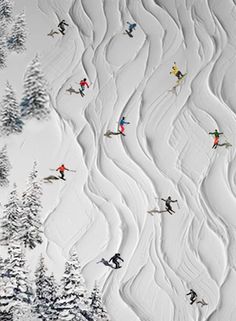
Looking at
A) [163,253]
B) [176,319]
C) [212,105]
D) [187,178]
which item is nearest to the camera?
[176,319]

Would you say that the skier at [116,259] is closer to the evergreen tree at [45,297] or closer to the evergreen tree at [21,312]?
the evergreen tree at [45,297]

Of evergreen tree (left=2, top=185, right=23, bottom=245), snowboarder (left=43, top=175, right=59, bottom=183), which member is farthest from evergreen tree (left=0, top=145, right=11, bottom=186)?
evergreen tree (left=2, top=185, right=23, bottom=245)

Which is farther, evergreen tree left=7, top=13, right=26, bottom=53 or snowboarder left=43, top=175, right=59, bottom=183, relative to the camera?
evergreen tree left=7, top=13, right=26, bottom=53

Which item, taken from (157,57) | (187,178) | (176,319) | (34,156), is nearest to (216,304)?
(176,319)

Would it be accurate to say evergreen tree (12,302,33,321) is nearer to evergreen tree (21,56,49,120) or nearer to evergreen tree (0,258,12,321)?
evergreen tree (0,258,12,321)

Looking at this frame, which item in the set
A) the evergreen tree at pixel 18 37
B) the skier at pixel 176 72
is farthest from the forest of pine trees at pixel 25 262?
the skier at pixel 176 72

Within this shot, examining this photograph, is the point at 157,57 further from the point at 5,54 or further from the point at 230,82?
the point at 5,54

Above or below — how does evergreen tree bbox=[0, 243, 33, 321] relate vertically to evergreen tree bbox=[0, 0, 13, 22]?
below
